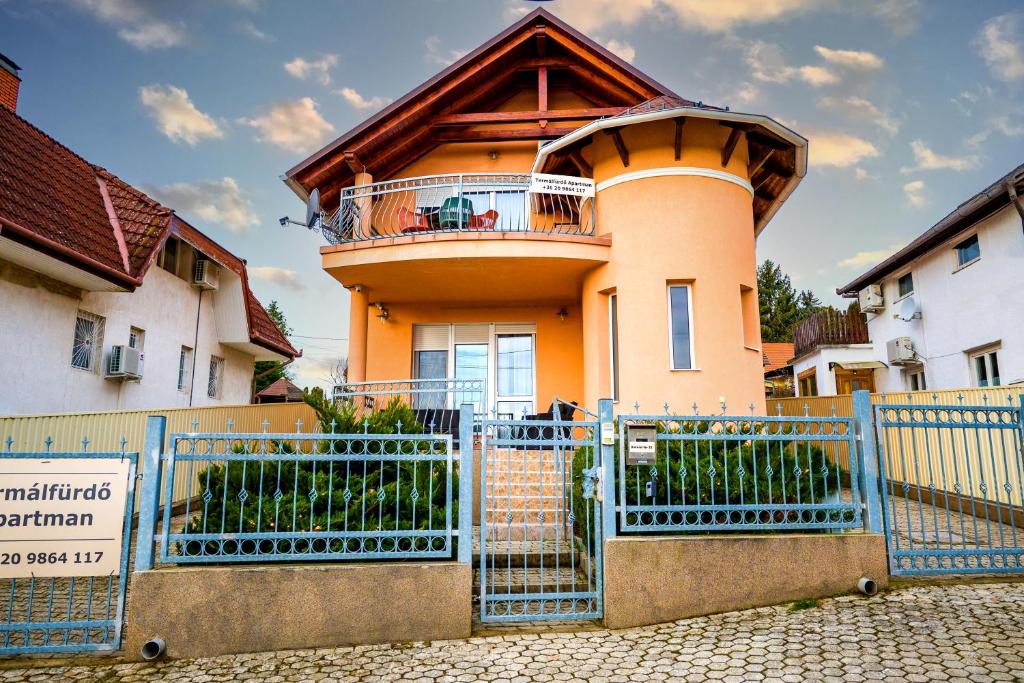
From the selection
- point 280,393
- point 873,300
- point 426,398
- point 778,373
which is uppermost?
point 873,300

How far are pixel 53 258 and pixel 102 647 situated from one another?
21.0ft

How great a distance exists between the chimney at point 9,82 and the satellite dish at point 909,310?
19888 mm

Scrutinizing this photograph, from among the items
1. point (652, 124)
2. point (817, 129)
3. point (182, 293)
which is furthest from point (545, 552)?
point (817, 129)

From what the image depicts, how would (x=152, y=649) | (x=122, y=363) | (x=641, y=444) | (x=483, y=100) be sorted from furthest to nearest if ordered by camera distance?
(x=483, y=100) < (x=122, y=363) < (x=641, y=444) < (x=152, y=649)

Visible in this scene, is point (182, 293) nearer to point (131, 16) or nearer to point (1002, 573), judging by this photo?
point (131, 16)

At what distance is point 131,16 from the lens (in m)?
18.3

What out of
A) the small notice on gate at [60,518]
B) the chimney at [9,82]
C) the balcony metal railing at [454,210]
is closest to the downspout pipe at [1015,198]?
the balcony metal railing at [454,210]

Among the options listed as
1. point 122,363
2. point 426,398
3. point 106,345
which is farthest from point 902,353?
point 106,345

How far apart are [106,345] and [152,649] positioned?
8.25 m

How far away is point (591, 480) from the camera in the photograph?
5695 millimetres

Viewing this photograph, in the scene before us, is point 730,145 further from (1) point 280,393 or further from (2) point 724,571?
(1) point 280,393

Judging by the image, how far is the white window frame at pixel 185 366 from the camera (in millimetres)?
14281

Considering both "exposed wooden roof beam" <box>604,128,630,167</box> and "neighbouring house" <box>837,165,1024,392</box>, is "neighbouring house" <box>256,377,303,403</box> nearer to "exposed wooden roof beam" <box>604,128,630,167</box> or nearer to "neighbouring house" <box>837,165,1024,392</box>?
"exposed wooden roof beam" <box>604,128,630,167</box>

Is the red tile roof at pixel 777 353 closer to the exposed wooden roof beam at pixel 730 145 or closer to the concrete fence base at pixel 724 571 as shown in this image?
the exposed wooden roof beam at pixel 730 145
